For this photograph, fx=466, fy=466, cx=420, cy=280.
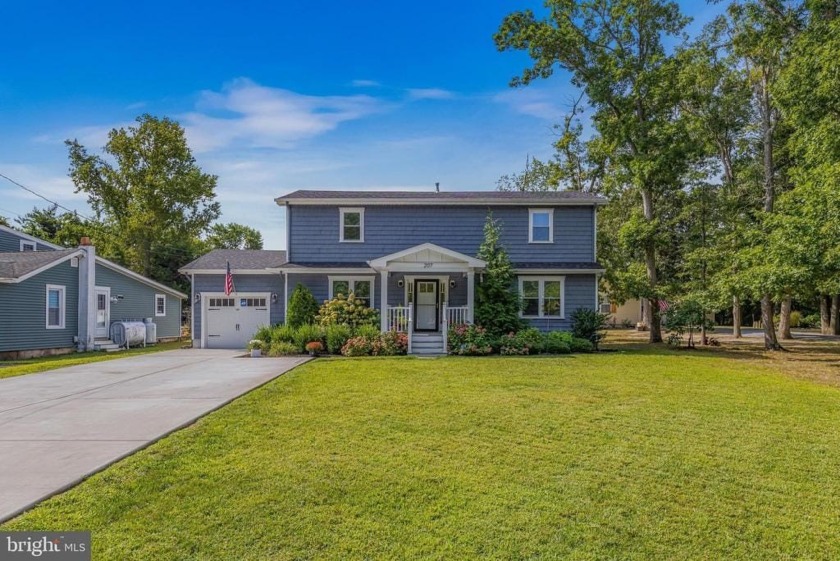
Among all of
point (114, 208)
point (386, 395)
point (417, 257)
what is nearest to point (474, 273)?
point (417, 257)

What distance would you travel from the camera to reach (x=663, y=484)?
415cm

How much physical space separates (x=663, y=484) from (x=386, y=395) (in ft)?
15.0

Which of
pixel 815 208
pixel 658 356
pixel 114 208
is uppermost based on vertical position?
pixel 114 208

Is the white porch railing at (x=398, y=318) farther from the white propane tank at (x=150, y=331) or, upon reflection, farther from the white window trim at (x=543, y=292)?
the white propane tank at (x=150, y=331)

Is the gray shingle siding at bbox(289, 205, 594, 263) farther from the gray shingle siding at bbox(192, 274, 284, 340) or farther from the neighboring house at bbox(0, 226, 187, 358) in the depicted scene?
the neighboring house at bbox(0, 226, 187, 358)

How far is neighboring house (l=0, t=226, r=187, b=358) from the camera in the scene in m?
16.3

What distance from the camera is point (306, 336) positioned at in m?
15.2

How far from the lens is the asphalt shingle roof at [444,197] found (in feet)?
58.1

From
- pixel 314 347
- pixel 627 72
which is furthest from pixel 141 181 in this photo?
pixel 627 72

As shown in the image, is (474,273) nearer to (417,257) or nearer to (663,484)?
(417,257)

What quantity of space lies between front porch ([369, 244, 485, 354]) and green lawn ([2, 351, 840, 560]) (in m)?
8.05

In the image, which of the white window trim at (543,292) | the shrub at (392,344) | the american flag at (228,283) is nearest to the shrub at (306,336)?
the shrub at (392,344)

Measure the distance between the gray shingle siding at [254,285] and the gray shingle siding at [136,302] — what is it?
5.19m

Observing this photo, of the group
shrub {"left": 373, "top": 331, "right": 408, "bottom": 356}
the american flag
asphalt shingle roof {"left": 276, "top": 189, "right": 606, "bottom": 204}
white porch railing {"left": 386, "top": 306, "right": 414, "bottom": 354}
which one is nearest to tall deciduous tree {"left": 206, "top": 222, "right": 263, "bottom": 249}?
the american flag
